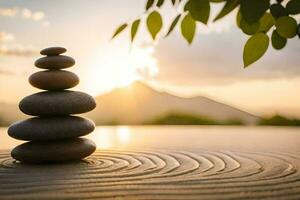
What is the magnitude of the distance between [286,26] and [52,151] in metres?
5.00

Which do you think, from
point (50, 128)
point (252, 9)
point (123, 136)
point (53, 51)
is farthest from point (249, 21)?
point (123, 136)

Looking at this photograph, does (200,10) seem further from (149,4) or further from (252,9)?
(149,4)

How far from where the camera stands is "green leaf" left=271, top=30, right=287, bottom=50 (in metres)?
1.89

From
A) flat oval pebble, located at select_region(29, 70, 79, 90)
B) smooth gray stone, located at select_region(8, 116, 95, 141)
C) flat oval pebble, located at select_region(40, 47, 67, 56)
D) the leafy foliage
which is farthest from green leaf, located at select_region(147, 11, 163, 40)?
flat oval pebble, located at select_region(40, 47, 67, 56)

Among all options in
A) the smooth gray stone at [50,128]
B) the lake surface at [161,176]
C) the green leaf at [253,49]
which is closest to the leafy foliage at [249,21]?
the green leaf at [253,49]

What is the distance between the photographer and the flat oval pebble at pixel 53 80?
6.56m

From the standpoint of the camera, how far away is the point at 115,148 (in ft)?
27.2

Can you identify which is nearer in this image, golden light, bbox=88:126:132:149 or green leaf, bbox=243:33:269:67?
green leaf, bbox=243:33:269:67

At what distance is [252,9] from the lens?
1622 mm

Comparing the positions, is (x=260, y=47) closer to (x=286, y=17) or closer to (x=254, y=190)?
(x=286, y=17)

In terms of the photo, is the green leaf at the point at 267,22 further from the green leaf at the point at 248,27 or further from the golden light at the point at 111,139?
the golden light at the point at 111,139

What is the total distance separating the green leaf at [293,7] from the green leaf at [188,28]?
35 centimetres

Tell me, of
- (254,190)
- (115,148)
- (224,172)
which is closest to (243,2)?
(254,190)

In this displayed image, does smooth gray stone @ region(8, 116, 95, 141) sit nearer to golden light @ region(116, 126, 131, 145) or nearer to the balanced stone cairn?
the balanced stone cairn
